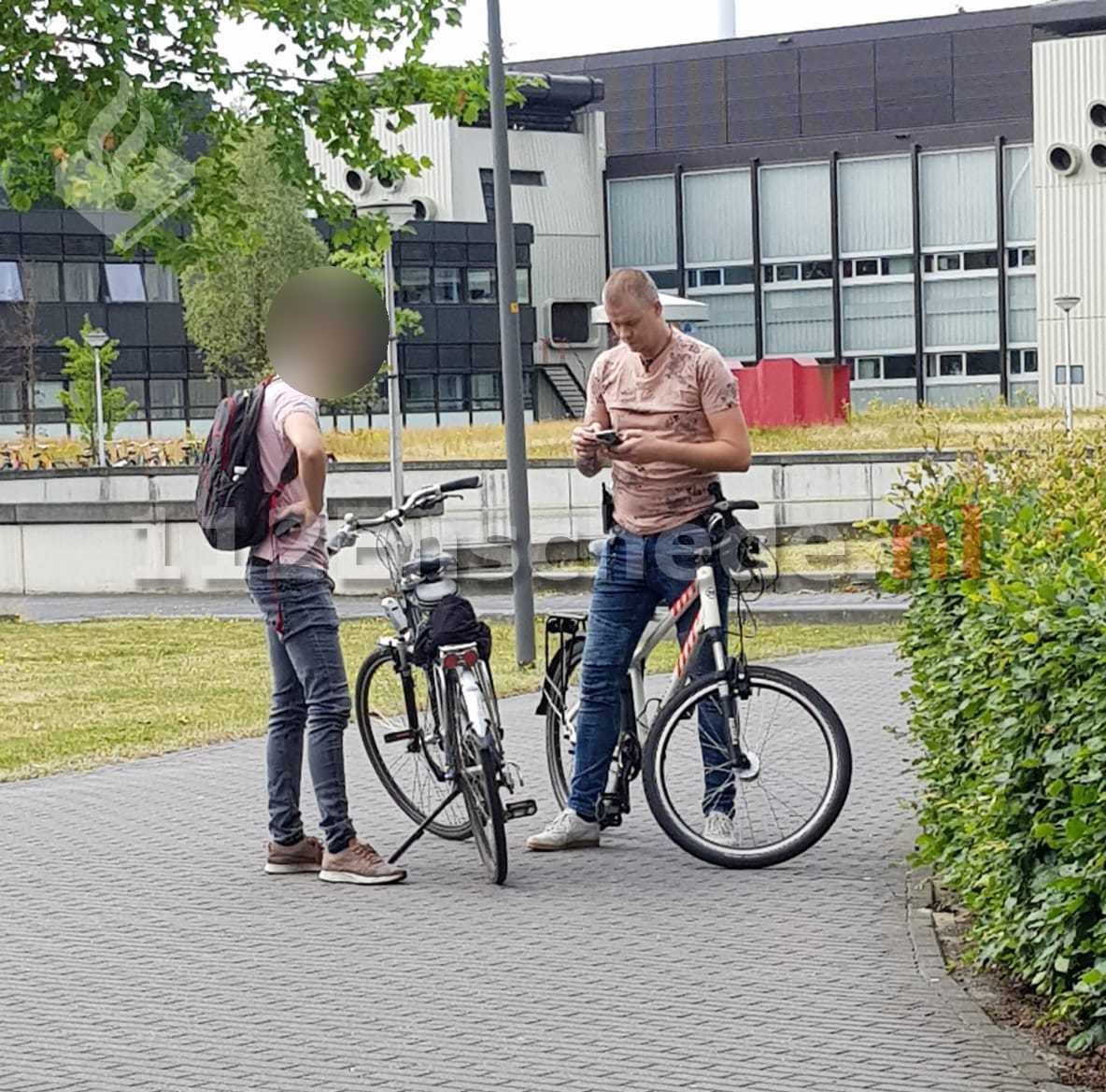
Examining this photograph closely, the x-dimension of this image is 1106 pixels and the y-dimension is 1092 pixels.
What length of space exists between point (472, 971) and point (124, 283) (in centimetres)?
7033

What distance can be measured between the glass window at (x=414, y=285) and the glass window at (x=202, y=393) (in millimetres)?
6393

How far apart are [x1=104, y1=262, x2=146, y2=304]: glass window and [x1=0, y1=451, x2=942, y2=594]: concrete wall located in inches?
1608

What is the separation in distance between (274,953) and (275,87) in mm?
16710

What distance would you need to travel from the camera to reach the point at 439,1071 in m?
5.51

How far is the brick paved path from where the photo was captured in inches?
217

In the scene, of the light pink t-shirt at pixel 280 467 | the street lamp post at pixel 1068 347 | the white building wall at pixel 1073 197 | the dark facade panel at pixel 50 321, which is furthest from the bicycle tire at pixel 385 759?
the dark facade panel at pixel 50 321

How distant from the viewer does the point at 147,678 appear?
16562 millimetres

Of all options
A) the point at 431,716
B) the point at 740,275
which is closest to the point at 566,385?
the point at 740,275

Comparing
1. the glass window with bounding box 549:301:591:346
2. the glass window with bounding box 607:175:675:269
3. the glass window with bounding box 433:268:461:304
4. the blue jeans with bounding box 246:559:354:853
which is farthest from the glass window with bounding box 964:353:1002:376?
the blue jeans with bounding box 246:559:354:853

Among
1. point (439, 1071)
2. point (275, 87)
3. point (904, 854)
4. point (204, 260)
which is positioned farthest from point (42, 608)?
point (439, 1071)

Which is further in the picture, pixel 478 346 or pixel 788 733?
pixel 478 346

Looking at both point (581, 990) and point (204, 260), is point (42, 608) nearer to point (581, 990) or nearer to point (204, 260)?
point (204, 260)

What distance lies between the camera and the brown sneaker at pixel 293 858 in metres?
8.33

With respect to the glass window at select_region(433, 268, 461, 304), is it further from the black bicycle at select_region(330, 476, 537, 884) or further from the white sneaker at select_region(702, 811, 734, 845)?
the white sneaker at select_region(702, 811, 734, 845)
